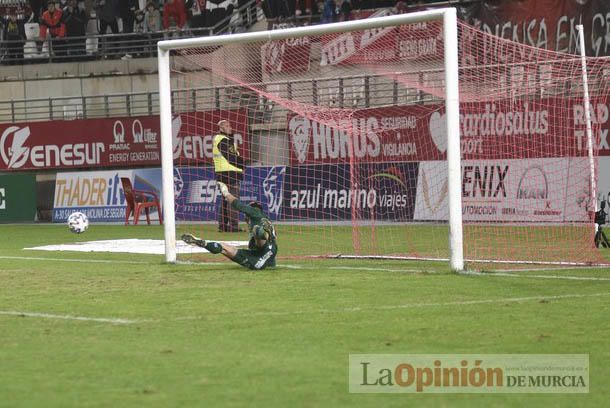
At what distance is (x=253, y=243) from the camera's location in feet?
51.7

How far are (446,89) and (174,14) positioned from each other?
2391 cm

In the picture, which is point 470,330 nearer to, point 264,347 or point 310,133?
point 264,347

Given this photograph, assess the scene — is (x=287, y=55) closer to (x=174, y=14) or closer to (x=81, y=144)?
(x=81, y=144)

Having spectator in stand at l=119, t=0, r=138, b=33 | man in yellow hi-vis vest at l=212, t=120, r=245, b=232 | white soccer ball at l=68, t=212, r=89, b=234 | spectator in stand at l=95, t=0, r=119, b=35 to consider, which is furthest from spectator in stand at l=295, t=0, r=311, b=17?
white soccer ball at l=68, t=212, r=89, b=234

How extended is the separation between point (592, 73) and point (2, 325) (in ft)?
40.1

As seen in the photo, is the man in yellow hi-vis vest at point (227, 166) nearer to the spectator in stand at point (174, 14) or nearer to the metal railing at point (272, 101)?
the metal railing at point (272, 101)

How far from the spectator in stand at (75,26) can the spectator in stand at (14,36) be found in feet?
5.54

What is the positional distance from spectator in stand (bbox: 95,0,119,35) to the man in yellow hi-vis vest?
17279 millimetres

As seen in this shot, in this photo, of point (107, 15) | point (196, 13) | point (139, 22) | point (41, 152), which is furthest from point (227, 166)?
point (107, 15)

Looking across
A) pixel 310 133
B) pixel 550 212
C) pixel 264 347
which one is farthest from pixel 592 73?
pixel 264 347

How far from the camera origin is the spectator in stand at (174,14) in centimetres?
3728

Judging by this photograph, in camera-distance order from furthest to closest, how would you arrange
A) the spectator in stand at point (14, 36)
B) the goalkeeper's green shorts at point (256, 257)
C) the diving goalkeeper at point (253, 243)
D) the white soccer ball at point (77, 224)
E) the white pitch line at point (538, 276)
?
1. the spectator in stand at point (14, 36)
2. the white soccer ball at point (77, 224)
3. the goalkeeper's green shorts at point (256, 257)
4. the diving goalkeeper at point (253, 243)
5. the white pitch line at point (538, 276)

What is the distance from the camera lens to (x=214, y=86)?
2841cm

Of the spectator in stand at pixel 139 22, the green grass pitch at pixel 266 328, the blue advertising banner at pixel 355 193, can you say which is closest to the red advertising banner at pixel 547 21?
the blue advertising banner at pixel 355 193
